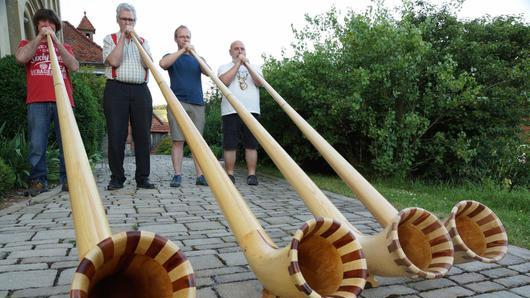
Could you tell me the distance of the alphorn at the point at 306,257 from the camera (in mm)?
1159

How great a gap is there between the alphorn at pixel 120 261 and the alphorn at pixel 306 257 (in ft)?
1.01

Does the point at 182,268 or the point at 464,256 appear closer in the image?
the point at 182,268

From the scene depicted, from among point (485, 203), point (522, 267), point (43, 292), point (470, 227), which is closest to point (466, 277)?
point (522, 267)

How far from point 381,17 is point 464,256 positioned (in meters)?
6.24

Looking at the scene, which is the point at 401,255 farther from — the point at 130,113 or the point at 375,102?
the point at 375,102

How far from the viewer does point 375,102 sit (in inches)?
281

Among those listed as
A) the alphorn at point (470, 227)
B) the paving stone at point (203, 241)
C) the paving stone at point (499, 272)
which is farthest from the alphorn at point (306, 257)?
the paving stone at point (499, 272)

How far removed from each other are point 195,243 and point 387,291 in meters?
1.30

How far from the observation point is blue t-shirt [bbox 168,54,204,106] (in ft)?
16.6

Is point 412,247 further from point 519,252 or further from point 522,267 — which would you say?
point 519,252

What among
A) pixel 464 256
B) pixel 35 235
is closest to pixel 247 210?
pixel 464 256

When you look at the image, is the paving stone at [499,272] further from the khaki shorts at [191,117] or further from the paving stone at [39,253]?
the khaki shorts at [191,117]

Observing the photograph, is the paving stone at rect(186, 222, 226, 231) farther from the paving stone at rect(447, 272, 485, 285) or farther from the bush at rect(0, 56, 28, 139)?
the bush at rect(0, 56, 28, 139)

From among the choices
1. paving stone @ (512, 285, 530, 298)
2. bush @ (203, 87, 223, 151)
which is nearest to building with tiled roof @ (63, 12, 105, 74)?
bush @ (203, 87, 223, 151)
